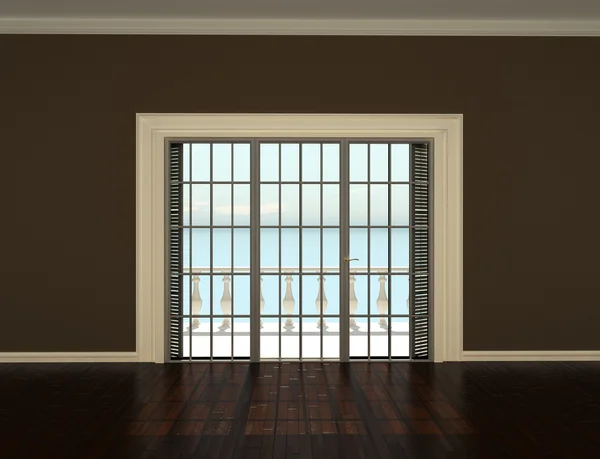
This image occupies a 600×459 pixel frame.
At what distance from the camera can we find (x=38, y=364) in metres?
5.93

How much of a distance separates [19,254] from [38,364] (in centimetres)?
112

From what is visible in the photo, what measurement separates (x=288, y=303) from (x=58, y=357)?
2391 mm

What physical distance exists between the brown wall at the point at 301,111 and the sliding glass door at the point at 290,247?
0.47 metres

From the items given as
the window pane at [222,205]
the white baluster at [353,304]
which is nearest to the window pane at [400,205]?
the white baluster at [353,304]

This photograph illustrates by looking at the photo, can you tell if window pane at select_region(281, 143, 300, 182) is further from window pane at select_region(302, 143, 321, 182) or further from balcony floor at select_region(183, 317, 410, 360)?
balcony floor at select_region(183, 317, 410, 360)

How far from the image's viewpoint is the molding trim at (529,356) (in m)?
6.07

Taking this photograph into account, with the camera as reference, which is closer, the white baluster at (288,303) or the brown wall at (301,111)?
the brown wall at (301,111)

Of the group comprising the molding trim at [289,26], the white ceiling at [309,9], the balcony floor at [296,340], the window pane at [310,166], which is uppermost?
the white ceiling at [309,9]

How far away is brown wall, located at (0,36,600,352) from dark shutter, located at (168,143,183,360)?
1.28 ft

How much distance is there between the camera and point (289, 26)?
5.98m

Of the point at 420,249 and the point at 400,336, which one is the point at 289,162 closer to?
the point at 420,249

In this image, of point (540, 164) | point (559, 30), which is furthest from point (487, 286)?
point (559, 30)

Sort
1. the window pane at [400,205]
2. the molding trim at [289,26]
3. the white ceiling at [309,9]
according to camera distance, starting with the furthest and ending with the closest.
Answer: the window pane at [400,205] < the molding trim at [289,26] < the white ceiling at [309,9]

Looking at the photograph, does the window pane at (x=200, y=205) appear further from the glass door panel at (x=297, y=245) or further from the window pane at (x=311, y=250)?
the window pane at (x=311, y=250)
